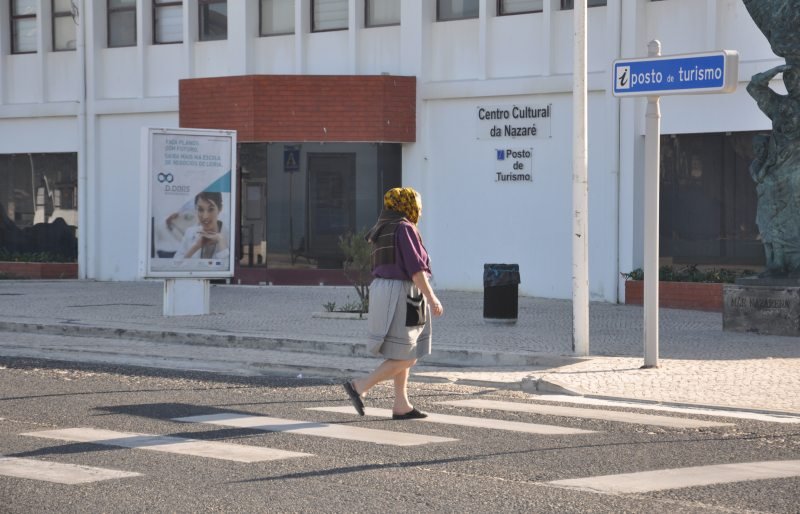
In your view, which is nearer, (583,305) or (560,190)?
(583,305)

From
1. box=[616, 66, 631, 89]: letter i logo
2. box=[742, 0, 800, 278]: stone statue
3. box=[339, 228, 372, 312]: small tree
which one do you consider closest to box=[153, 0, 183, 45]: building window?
box=[339, 228, 372, 312]: small tree

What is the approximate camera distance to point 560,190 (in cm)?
2417

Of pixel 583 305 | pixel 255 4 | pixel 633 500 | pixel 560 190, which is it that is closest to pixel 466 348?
pixel 583 305

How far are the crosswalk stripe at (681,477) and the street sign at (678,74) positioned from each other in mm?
5279

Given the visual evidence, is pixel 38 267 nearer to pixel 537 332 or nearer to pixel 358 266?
pixel 358 266

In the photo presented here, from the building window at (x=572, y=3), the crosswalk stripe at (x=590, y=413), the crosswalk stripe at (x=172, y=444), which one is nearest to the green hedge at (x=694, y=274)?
the building window at (x=572, y=3)

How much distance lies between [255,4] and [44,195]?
7.09 m

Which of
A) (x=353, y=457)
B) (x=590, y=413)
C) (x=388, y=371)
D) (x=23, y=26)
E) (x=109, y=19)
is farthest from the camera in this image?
(x=23, y=26)

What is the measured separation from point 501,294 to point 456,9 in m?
9.14

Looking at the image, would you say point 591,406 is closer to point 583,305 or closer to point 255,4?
point 583,305

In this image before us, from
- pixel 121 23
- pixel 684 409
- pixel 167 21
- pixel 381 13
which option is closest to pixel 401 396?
pixel 684 409

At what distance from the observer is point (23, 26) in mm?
31266

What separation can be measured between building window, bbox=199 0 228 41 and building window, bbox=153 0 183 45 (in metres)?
0.62

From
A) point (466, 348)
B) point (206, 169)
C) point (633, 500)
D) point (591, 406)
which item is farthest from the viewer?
point (206, 169)
